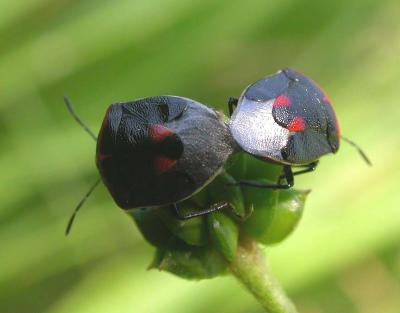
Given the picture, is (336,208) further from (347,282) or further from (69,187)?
(69,187)

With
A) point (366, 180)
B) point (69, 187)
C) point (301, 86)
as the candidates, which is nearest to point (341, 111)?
point (366, 180)

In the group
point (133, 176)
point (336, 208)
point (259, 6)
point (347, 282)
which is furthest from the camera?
point (259, 6)

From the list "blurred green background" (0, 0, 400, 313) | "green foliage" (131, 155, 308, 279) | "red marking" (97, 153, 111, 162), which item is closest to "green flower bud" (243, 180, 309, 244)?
"green foliage" (131, 155, 308, 279)

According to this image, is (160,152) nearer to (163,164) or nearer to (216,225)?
(163,164)

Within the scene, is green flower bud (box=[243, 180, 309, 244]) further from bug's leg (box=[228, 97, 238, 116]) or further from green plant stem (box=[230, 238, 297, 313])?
bug's leg (box=[228, 97, 238, 116])

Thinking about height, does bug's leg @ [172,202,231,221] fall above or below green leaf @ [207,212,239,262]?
above

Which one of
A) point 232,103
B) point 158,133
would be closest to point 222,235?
point 158,133
